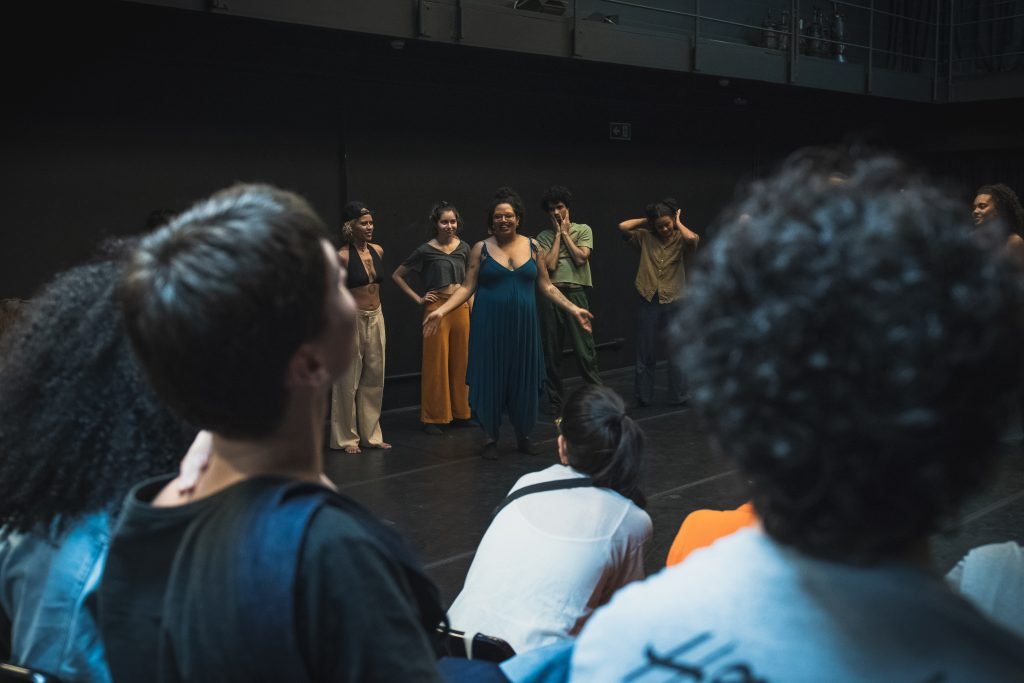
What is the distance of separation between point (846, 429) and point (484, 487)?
4628 mm

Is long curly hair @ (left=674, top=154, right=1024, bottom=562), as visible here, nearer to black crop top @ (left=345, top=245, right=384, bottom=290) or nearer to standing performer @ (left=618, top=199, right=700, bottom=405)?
black crop top @ (left=345, top=245, right=384, bottom=290)

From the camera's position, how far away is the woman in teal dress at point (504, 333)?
587 centimetres

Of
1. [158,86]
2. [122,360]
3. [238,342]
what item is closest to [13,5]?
[158,86]

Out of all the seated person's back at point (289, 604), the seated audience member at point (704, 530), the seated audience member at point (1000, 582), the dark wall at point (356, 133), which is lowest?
the seated audience member at point (704, 530)

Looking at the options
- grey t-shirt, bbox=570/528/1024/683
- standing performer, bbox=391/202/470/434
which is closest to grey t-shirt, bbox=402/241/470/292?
standing performer, bbox=391/202/470/434

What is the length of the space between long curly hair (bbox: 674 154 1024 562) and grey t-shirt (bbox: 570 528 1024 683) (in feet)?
0.09

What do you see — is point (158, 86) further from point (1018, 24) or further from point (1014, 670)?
point (1018, 24)

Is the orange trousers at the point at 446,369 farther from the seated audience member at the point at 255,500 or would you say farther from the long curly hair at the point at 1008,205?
the seated audience member at the point at 255,500

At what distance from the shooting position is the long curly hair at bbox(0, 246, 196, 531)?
1511 mm

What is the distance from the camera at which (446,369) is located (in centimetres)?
679

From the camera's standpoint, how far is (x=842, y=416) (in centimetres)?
64

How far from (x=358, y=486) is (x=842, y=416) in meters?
4.76

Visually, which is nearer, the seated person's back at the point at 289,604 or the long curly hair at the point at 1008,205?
the seated person's back at the point at 289,604

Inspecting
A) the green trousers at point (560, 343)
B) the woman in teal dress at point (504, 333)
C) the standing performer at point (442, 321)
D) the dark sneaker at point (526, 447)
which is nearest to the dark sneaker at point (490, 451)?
the woman in teal dress at point (504, 333)
